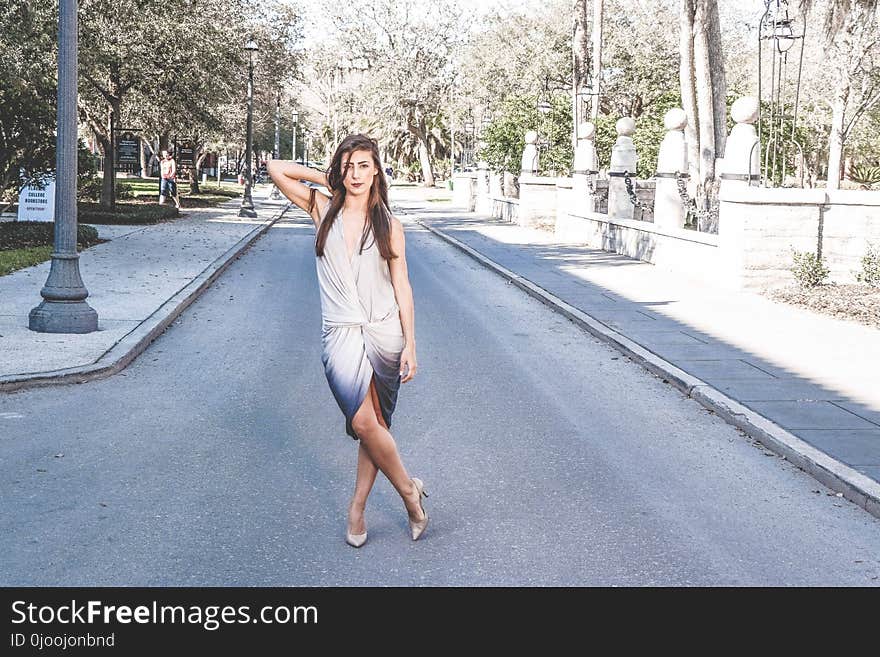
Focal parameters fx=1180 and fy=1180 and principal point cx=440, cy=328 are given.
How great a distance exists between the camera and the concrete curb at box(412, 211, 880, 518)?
6.54 meters

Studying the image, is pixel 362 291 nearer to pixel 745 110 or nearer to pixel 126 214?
pixel 745 110

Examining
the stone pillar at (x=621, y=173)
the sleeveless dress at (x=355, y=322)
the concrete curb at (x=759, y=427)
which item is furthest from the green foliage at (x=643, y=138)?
the sleeveless dress at (x=355, y=322)

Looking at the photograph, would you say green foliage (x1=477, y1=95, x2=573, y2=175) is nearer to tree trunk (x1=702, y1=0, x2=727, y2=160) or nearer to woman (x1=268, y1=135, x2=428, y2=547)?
tree trunk (x1=702, y1=0, x2=727, y2=160)

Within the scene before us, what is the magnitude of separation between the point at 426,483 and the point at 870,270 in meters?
10.8

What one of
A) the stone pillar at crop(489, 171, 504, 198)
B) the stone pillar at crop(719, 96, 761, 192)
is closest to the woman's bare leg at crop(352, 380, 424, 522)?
the stone pillar at crop(719, 96, 761, 192)

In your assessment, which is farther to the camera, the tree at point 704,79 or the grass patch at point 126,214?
the grass patch at point 126,214

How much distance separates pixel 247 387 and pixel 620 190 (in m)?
16.9

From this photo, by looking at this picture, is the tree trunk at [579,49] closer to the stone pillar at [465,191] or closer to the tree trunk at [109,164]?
the stone pillar at [465,191]

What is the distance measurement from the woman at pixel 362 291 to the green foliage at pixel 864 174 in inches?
1610

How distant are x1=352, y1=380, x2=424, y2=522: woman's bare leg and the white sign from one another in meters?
19.8

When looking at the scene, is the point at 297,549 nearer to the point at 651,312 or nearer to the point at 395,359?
the point at 395,359

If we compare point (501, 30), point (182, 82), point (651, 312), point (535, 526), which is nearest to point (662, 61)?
point (501, 30)

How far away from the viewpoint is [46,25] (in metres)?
20.6

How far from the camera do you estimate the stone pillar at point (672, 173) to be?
68.6 feet
